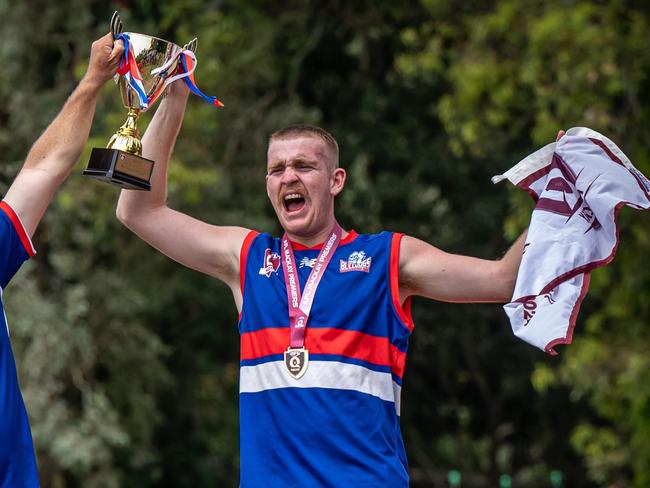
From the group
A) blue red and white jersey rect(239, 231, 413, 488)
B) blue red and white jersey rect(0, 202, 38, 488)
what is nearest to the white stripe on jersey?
blue red and white jersey rect(239, 231, 413, 488)

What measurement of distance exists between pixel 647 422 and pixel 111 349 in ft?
21.1

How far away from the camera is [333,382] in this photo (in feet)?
15.1

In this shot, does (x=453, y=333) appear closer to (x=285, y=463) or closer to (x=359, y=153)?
(x=359, y=153)

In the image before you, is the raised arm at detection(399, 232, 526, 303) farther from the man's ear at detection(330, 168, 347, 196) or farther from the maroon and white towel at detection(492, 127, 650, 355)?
the man's ear at detection(330, 168, 347, 196)

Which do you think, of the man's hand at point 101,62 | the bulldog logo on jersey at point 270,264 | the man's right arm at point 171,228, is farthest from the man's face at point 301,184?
the man's hand at point 101,62

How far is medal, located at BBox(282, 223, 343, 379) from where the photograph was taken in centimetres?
463

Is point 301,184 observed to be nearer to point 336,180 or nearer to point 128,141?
point 336,180

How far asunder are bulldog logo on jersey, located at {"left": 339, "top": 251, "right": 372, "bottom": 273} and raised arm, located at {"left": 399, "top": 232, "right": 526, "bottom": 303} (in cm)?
12

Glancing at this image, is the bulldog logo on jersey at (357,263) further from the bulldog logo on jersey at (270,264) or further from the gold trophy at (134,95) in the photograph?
the gold trophy at (134,95)

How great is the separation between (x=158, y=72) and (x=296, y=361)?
1.31 m

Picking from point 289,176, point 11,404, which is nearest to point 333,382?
point 289,176

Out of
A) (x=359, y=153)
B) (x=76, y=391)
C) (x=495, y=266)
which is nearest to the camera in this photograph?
(x=495, y=266)

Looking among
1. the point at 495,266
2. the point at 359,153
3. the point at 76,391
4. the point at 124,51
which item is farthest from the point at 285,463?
the point at 359,153

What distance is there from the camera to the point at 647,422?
12500mm
